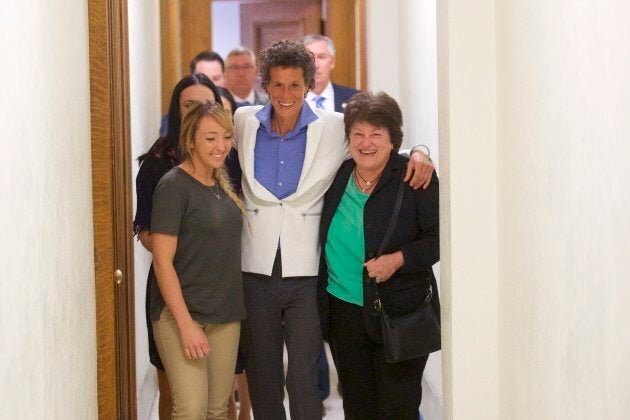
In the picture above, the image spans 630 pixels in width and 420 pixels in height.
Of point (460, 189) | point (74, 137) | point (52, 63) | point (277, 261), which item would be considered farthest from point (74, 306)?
point (460, 189)

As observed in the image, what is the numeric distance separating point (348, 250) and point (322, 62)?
1.81m

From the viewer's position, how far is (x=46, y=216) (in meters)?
1.92

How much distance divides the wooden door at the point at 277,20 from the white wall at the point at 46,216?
375 centimetres

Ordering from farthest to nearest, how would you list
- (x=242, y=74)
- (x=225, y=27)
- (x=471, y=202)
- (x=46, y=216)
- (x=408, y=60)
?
(x=225, y=27) < (x=242, y=74) < (x=408, y=60) < (x=471, y=202) < (x=46, y=216)

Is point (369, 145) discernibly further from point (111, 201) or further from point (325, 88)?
point (325, 88)

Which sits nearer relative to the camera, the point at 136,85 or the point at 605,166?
the point at 605,166

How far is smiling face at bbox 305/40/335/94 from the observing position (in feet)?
14.5

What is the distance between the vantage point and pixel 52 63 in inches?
78.6

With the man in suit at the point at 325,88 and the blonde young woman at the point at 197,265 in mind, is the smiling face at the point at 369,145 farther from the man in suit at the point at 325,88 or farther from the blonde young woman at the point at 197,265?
the man in suit at the point at 325,88

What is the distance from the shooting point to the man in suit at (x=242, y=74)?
538 cm

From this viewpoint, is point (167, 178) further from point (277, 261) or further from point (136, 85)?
point (136, 85)

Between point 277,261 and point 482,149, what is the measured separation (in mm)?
826

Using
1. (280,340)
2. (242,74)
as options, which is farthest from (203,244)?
(242,74)

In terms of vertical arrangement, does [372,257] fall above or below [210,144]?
below
